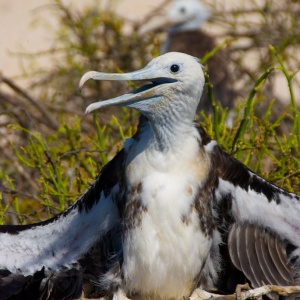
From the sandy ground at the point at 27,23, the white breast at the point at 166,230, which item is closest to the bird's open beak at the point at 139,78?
the white breast at the point at 166,230

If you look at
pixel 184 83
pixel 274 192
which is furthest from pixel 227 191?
pixel 184 83

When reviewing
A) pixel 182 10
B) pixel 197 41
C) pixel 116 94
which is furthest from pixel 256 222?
pixel 182 10

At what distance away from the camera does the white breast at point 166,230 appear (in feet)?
11.3

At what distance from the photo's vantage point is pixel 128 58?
6.14 metres

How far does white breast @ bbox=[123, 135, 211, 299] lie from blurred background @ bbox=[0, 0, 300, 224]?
358 mm

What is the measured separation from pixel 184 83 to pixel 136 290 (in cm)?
A: 66

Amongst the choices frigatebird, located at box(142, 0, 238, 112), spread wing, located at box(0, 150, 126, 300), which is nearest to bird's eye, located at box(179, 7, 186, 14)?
frigatebird, located at box(142, 0, 238, 112)

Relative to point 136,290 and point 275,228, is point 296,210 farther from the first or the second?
point 136,290

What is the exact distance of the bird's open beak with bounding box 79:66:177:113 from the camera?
11.0 feet

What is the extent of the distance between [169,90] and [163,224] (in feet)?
1.32

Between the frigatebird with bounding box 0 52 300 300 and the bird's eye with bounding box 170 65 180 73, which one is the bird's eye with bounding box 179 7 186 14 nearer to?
the frigatebird with bounding box 0 52 300 300

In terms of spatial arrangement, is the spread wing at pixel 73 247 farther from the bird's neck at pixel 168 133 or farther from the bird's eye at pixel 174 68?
the bird's eye at pixel 174 68

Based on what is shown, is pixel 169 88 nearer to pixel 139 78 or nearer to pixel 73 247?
pixel 139 78

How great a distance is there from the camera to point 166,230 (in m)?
3.46
